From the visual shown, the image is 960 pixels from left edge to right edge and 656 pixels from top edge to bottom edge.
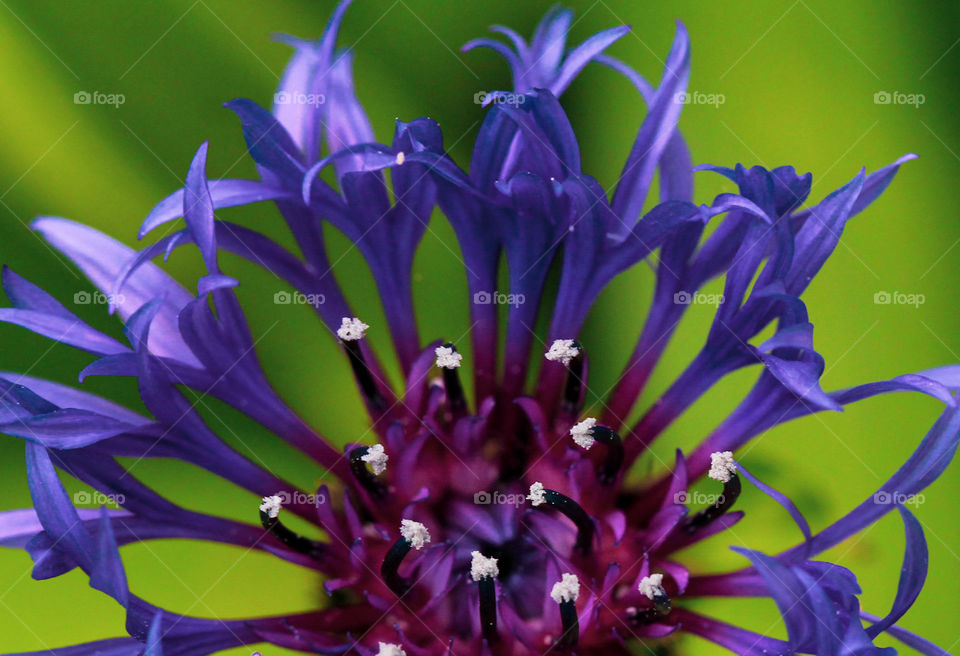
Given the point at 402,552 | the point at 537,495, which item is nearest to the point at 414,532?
the point at 402,552

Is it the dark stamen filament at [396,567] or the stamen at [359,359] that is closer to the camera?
the dark stamen filament at [396,567]

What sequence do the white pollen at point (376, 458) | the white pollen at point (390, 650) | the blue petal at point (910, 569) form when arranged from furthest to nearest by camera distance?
1. the white pollen at point (376, 458)
2. the white pollen at point (390, 650)
3. the blue petal at point (910, 569)

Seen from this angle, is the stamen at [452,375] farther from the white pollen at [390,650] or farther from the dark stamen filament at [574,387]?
the white pollen at [390,650]

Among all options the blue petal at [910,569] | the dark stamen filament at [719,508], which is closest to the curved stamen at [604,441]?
the dark stamen filament at [719,508]

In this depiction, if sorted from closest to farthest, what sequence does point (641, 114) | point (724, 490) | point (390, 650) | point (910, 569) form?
point (910, 569)
point (390, 650)
point (724, 490)
point (641, 114)

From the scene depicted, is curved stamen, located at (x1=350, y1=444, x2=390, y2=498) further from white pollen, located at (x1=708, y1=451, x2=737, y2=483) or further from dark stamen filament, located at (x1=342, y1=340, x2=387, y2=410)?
white pollen, located at (x1=708, y1=451, x2=737, y2=483)

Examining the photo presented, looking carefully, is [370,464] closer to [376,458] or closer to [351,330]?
[376,458]
